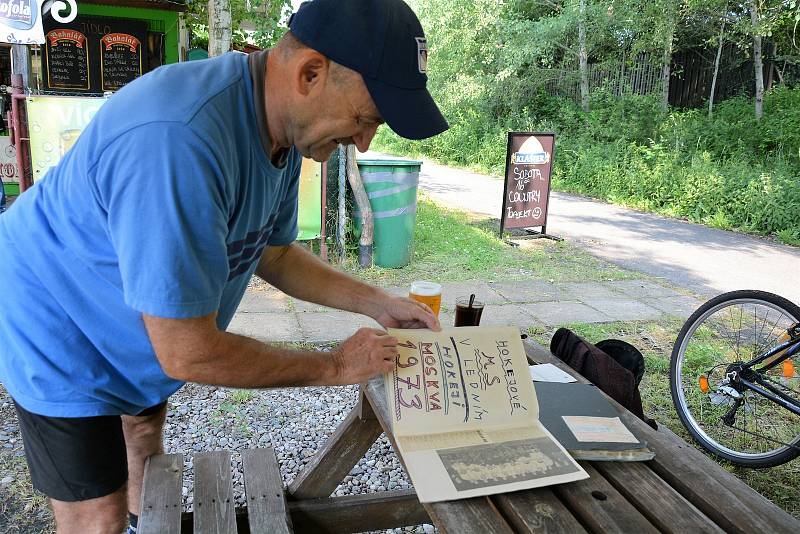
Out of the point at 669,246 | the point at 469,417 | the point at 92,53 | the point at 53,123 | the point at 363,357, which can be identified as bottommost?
the point at 669,246

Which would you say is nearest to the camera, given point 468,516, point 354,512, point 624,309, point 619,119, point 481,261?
point 468,516

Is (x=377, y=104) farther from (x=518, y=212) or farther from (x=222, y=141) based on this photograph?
(x=518, y=212)

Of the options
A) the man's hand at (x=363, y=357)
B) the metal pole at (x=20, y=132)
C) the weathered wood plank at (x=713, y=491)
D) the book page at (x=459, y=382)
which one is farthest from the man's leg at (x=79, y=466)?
the metal pole at (x=20, y=132)

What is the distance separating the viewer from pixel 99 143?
1201 mm

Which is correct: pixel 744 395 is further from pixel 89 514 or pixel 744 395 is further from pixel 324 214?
pixel 324 214

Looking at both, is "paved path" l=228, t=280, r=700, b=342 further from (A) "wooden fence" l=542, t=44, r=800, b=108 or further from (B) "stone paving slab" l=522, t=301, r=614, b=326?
(A) "wooden fence" l=542, t=44, r=800, b=108

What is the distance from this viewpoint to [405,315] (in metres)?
1.87

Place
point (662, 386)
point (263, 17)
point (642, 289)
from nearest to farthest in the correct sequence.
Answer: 1. point (662, 386)
2. point (642, 289)
3. point (263, 17)

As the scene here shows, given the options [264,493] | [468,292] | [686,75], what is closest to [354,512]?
[264,493]

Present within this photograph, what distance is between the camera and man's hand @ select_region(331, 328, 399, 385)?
1.51 metres

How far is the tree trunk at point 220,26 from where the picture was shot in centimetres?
568

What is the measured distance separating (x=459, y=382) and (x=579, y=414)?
0.36 metres

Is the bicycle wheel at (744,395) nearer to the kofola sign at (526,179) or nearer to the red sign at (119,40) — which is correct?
the kofola sign at (526,179)

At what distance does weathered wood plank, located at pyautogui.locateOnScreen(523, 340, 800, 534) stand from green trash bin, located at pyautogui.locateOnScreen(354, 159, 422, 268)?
4463 mm
